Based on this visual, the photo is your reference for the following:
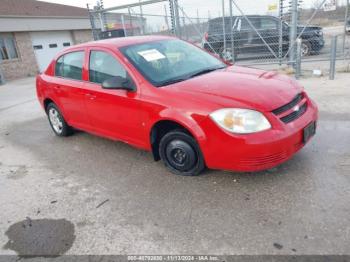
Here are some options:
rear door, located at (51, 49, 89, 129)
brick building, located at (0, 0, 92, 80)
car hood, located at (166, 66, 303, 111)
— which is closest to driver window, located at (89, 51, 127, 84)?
rear door, located at (51, 49, 89, 129)

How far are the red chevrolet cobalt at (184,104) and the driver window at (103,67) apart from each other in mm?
13

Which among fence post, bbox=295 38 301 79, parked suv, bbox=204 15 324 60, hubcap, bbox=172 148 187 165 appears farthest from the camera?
parked suv, bbox=204 15 324 60

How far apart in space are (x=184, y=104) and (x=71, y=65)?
95.4 inches

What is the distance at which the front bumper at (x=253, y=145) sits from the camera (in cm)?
291

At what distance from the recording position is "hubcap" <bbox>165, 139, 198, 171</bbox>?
3402 millimetres

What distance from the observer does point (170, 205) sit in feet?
10.2

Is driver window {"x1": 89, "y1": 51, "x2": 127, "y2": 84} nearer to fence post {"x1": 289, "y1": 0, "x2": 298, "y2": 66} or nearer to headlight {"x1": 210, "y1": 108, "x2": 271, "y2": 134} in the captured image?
headlight {"x1": 210, "y1": 108, "x2": 271, "y2": 134}

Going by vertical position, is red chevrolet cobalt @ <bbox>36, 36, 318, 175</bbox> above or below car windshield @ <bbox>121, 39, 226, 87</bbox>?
below

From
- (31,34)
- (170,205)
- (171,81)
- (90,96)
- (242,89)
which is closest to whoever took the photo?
(170,205)

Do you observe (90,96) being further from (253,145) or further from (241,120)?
(253,145)

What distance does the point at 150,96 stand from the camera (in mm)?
3488

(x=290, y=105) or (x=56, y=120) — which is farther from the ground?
(x=290, y=105)

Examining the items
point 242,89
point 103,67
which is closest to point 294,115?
point 242,89

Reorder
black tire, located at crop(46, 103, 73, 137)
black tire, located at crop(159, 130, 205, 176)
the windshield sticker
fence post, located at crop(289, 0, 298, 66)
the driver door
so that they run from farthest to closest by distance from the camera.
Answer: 1. fence post, located at crop(289, 0, 298, 66)
2. black tire, located at crop(46, 103, 73, 137)
3. the windshield sticker
4. the driver door
5. black tire, located at crop(159, 130, 205, 176)
